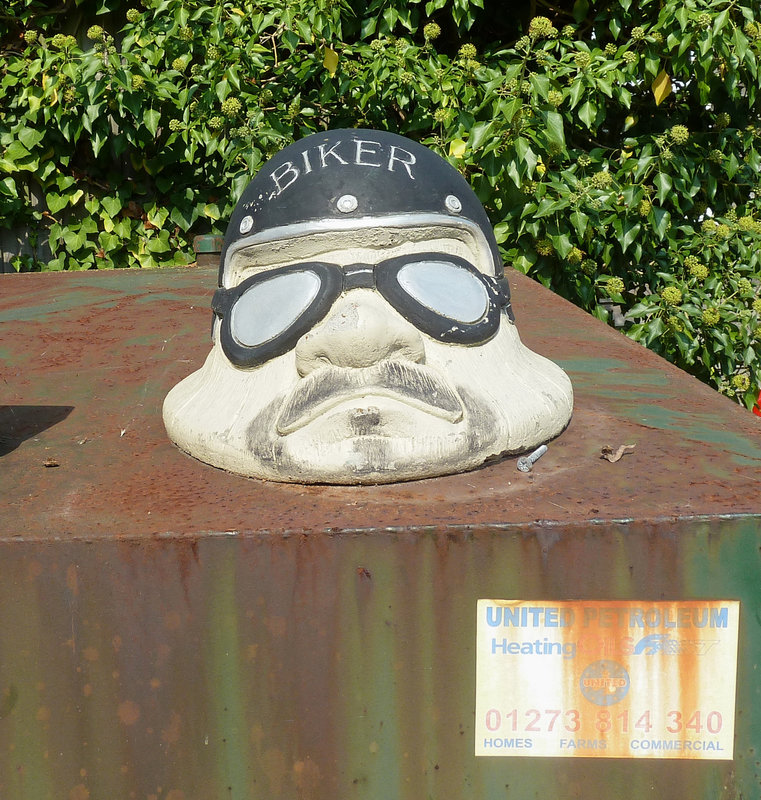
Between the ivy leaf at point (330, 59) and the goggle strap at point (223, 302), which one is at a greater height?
the ivy leaf at point (330, 59)

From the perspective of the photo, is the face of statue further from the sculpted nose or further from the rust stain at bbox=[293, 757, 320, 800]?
the rust stain at bbox=[293, 757, 320, 800]

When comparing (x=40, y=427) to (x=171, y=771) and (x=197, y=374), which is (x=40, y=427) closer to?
(x=197, y=374)

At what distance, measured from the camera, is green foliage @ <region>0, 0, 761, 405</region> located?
3.14 metres

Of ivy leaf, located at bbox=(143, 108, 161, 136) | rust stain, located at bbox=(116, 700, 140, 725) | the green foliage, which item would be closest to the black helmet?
rust stain, located at bbox=(116, 700, 140, 725)

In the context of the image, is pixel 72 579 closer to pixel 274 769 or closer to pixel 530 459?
pixel 274 769

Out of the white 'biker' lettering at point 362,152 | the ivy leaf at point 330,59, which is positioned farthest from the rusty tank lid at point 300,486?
the ivy leaf at point 330,59

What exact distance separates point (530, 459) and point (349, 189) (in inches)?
22.0

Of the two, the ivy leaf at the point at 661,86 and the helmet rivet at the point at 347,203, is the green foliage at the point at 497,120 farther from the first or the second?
the helmet rivet at the point at 347,203

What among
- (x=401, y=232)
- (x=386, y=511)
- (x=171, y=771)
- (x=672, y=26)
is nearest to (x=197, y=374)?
(x=401, y=232)

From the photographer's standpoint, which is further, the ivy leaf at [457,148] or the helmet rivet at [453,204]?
the ivy leaf at [457,148]

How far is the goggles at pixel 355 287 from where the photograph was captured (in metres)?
1.53

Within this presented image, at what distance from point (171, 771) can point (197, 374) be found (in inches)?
30.1

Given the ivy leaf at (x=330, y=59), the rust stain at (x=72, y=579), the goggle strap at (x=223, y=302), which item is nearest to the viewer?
the rust stain at (x=72, y=579)

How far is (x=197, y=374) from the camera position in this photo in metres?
1.78
